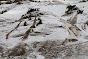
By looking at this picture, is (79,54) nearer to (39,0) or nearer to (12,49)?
(12,49)

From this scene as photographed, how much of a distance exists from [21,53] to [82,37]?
3.74 meters

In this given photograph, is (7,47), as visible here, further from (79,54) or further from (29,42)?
(79,54)

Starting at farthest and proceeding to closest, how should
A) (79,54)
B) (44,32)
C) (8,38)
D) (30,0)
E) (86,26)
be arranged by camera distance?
(30,0) → (86,26) → (44,32) → (8,38) → (79,54)

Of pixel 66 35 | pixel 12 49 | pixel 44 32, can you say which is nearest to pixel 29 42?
pixel 12 49

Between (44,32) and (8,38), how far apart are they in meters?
2.23

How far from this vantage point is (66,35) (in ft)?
26.4

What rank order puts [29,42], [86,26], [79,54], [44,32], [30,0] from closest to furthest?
[79,54] → [29,42] → [44,32] → [86,26] → [30,0]

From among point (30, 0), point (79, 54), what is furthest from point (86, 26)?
point (30, 0)

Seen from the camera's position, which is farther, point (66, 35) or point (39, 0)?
point (39, 0)

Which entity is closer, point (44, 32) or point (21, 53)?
point (21, 53)

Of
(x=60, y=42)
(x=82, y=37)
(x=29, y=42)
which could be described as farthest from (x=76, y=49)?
(x=29, y=42)

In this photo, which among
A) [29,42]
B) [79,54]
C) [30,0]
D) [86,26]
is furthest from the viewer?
[30,0]

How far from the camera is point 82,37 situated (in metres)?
7.82

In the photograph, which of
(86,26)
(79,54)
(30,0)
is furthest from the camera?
(30,0)
